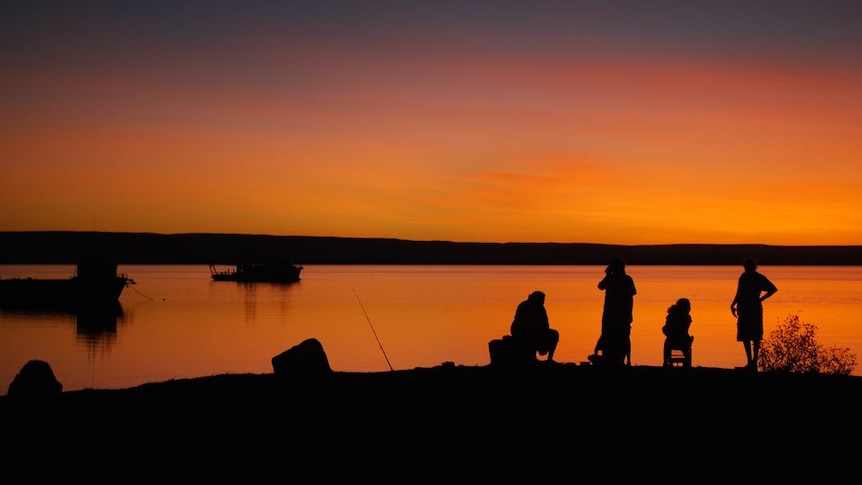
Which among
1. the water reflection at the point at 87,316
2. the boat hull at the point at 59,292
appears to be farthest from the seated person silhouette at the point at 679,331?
the boat hull at the point at 59,292

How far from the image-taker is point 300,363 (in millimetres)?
14805

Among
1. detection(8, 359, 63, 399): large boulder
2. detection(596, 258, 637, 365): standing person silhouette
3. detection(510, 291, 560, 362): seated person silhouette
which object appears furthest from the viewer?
detection(510, 291, 560, 362): seated person silhouette

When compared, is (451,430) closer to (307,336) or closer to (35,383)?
(35,383)

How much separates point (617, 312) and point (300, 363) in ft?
17.7

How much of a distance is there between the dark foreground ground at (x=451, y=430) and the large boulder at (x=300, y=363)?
43cm

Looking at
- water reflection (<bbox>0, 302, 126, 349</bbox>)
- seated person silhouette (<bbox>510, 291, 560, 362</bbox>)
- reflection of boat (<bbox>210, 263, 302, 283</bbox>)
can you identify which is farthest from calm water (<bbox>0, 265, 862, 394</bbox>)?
reflection of boat (<bbox>210, 263, 302, 283</bbox>)

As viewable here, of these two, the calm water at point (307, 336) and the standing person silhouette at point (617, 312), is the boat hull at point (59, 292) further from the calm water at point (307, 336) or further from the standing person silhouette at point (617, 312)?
the standing person silhouette at point (617, 312)

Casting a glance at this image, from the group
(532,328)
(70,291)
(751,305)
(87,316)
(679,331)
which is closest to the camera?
(532,328)

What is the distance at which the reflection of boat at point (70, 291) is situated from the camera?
3169 inches

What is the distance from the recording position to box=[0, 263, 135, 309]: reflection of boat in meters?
80.5

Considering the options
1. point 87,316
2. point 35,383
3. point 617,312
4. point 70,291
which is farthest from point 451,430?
point 70,291

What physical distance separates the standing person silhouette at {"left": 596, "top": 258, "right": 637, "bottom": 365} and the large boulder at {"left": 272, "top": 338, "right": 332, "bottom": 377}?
15.4 ft

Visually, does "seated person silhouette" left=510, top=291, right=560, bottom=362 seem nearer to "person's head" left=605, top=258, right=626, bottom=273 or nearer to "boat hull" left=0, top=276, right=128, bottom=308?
"person's head" left=605, top=258, right=626, bottom=273

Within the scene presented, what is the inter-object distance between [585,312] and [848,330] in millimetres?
23112
